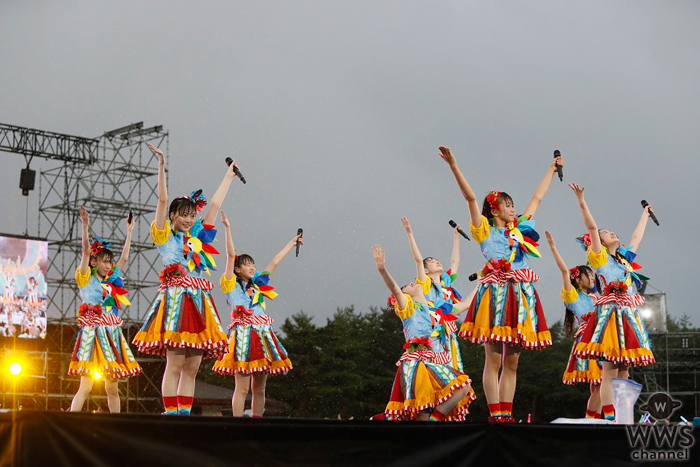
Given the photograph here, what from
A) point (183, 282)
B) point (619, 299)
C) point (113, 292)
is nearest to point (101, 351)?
point (113, 292)

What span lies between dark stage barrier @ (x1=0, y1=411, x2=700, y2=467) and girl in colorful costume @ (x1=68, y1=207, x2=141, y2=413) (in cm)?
417

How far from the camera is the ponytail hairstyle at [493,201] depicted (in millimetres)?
6113

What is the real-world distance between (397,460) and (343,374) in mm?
18170

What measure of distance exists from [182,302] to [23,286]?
1229 cm

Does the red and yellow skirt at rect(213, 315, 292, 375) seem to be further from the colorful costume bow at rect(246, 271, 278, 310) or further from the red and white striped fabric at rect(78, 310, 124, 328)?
the red and white striped fabric at rect(78, 310, 124, 328)

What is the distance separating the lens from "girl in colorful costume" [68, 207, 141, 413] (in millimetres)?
7355

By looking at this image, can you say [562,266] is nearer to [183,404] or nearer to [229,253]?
[229,253]

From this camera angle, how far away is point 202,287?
6.08 meters

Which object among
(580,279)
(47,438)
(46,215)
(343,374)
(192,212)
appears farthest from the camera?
(343,374)

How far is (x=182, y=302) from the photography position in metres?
5.91

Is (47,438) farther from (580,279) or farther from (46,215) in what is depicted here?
(46,215)

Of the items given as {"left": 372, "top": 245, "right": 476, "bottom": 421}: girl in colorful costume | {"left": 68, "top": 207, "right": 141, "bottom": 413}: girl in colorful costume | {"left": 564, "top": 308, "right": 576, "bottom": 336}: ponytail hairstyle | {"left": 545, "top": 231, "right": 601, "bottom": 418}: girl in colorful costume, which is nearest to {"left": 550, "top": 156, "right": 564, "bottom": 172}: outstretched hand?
{"left": 372, "top": 245, "right": 476, "bottom": 421}: girl in colorful costume

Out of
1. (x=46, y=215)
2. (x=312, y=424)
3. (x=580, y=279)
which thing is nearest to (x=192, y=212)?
(x=312, y=424)

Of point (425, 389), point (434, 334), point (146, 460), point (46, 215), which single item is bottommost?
point (146, 460)
